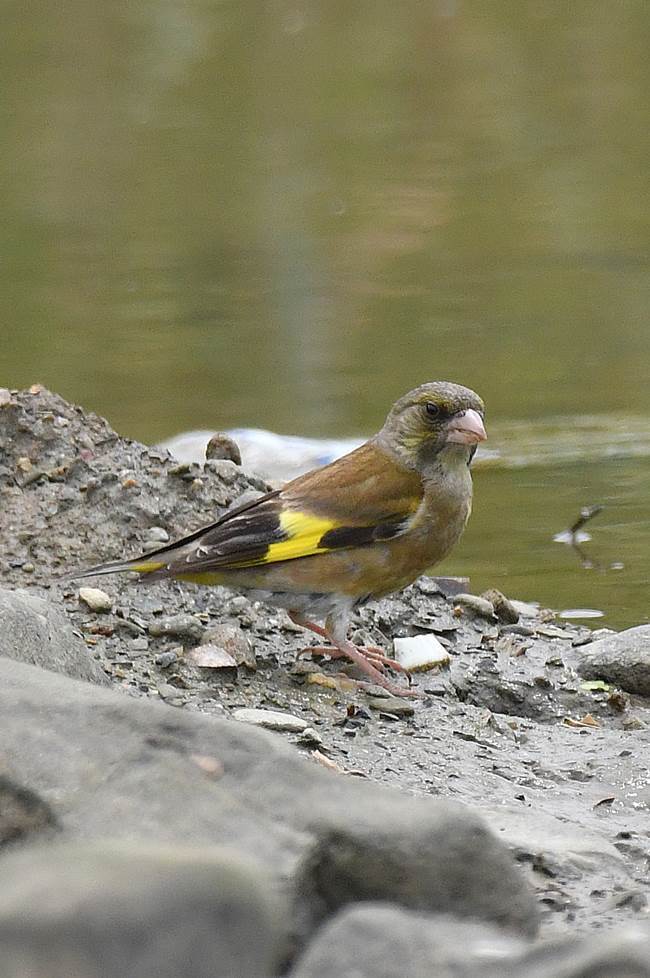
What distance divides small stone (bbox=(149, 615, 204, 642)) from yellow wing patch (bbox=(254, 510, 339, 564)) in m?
0.24

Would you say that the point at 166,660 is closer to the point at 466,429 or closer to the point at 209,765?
the point at 466,429

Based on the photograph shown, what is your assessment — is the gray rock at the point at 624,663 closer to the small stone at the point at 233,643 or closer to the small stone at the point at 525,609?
the small stone at the point at 525,609

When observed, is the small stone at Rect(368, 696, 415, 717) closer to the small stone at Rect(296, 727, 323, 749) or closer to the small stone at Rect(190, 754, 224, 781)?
the small stone at Rect(296, 727, 323, 749)

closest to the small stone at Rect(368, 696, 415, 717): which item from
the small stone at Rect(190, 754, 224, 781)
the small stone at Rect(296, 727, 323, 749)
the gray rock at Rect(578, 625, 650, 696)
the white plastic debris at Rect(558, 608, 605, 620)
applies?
the small stone at Rect(296, 727, 323, 749)

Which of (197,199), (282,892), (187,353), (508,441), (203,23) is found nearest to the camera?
(282,892)

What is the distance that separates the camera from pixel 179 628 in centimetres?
521

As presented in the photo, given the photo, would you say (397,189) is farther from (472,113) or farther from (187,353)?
(187,353)

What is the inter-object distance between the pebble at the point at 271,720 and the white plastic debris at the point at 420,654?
78 cm

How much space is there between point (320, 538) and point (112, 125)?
13706mm

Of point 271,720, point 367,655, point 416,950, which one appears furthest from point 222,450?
point 416,950

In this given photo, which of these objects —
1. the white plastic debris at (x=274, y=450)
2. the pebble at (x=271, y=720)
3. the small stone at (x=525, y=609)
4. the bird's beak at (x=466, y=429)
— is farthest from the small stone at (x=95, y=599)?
the white plastic debris at (x=274, y=450)

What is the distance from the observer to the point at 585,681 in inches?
217

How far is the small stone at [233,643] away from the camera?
5125 millimetres

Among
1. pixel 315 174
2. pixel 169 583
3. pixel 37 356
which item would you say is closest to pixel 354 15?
pixel 315 174
